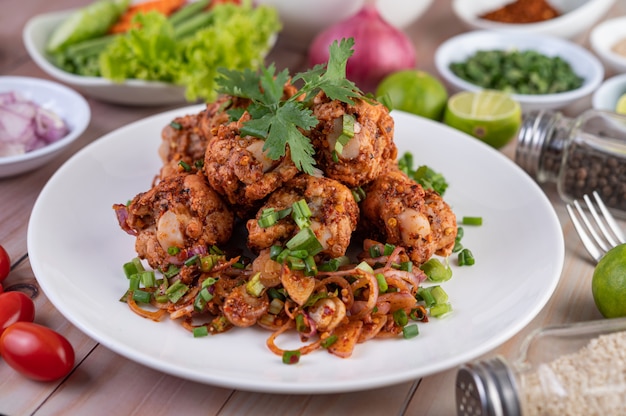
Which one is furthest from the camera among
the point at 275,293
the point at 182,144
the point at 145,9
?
the point at 145,9

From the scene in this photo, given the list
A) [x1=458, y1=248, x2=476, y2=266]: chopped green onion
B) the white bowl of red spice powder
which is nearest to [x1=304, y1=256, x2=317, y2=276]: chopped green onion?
[x1=458, y1=248, x2=476, y2=266]: chopped green onion

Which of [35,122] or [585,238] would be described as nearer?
[585,238]

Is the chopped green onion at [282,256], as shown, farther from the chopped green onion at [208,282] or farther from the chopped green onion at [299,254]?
the chopped green onion at [208,282]

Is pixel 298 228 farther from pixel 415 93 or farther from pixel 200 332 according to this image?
pixel 415 93

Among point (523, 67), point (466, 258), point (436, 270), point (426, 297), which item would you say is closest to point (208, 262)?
point (426, 297)

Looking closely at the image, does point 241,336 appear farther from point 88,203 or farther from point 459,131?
point 459,131
